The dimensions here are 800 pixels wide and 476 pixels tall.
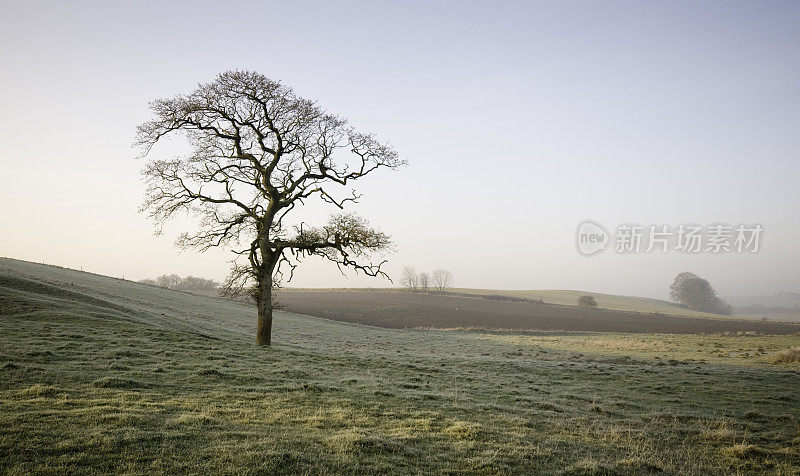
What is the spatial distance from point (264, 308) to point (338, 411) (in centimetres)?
1200

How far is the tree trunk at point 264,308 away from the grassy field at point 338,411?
2.13 m

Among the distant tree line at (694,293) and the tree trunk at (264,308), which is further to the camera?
the distant tree line at (694,293)

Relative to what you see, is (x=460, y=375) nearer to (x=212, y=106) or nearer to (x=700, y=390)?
(x=700, y=390)

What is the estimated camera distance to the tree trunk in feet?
68.8

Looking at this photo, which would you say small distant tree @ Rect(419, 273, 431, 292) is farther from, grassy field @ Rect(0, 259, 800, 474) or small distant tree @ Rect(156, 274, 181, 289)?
grassy field @ Rect(0, 259, 800, 474)

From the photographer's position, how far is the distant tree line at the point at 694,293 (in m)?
116

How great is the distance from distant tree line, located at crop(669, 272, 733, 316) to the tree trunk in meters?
133

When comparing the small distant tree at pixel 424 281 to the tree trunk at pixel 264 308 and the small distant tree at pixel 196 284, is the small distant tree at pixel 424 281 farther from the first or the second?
the tree trunk at pixel 264 308

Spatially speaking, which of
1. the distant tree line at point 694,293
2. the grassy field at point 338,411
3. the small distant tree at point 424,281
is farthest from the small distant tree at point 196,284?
the distant tree line at point 694,293

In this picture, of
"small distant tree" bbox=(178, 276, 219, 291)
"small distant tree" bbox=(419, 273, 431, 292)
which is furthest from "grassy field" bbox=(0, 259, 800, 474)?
"small distant tree" bbox=(419, 273, 431, 292)

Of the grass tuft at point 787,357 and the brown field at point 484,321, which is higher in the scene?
the grass tuft at point 787,357

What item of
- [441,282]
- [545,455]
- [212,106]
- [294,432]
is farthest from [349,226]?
[441,282]

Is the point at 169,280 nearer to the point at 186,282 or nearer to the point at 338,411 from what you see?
the point at 186,282

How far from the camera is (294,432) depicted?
8.48 metres
